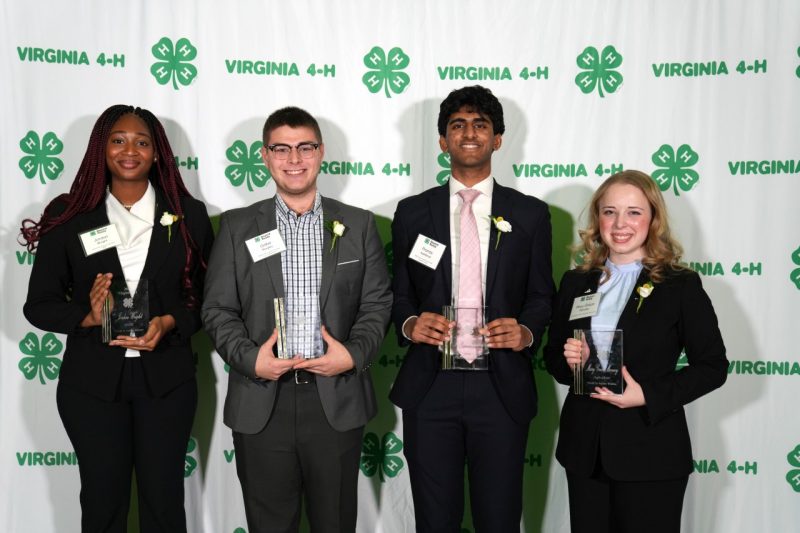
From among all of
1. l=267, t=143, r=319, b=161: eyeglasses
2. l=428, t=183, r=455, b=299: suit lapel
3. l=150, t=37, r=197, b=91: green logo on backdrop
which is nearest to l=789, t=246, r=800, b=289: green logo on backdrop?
l=428, t=183, r=455, b=299: suit lapel

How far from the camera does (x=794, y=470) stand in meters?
3.70

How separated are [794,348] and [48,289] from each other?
12.2ft

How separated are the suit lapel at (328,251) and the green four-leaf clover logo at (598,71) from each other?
1694 millimetres

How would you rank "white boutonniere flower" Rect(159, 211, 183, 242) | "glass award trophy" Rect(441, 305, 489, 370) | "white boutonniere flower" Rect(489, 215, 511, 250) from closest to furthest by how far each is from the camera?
"glass award trophy" Rect(441, 305, 489, 370) → "white boutonniere flower" Rect(489, 215, 511, 250) → "white boutonniere flower" Rect(159, 211, 183, 242)

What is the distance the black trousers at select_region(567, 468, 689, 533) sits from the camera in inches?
93.7

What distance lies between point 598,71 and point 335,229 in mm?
1874

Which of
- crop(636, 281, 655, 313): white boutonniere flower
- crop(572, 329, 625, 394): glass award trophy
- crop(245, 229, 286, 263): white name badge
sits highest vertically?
crop(245, 229, 286, 263): white name badge

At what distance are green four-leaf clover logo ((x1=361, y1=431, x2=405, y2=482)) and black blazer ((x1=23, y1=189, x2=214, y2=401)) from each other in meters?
1.19

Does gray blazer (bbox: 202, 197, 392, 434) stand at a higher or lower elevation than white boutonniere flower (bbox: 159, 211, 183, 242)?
lower

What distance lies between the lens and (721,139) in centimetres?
368

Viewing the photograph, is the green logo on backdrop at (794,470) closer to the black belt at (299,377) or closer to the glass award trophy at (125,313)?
the black belt at (299,377)

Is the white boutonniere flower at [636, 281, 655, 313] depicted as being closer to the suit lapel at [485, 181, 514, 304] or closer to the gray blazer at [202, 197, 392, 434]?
the suit lapel at [485, 181, 514, 304]

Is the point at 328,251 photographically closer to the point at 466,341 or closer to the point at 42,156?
the point at 466,341

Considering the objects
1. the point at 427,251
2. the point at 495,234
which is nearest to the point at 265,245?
the point at 427,251
